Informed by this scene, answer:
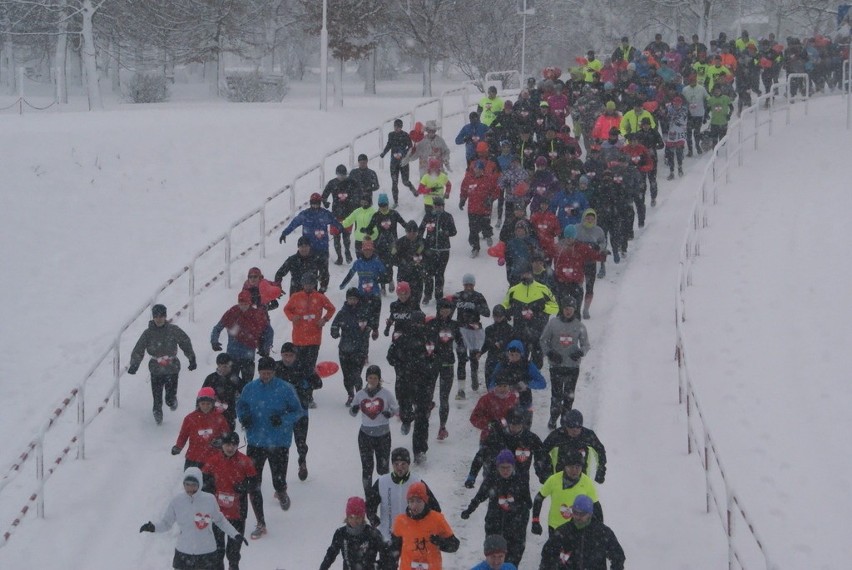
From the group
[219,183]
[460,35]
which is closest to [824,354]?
[219,183]

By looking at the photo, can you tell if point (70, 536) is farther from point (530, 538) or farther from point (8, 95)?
point (8, 95)

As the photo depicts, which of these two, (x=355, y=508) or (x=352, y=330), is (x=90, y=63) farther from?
(x=355, y=508)

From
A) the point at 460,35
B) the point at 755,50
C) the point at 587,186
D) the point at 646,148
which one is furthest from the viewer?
the point at 460,35

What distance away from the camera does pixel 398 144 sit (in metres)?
21.8

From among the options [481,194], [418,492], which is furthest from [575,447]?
[481,194]

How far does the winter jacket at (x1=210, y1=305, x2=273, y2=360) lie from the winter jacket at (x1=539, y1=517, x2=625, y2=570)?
208 inches

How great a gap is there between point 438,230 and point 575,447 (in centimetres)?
677

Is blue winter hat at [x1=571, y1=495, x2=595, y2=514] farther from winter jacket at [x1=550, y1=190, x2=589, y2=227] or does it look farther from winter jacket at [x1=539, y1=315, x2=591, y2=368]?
winter jacket at [x1=550, y1=190, x2=589, y2=227]

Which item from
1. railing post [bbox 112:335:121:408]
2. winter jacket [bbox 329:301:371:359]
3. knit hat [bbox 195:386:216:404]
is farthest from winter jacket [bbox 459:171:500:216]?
knit hat [bbox 195:386:216:404]

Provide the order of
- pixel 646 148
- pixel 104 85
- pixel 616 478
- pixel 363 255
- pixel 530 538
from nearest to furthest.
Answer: pixel 530 538 < pixel 616 478 < pixel 363 255 < pixel 646 148 < pixel 104 85

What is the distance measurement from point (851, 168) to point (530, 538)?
52.0ft

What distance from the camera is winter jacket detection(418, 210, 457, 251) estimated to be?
17.4m

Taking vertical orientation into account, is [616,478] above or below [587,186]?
below

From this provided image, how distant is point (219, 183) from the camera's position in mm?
26953
